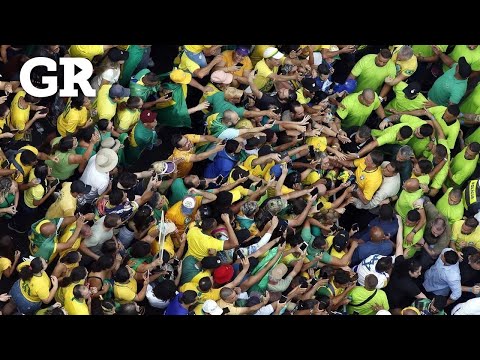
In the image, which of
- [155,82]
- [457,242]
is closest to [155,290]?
[155,82]

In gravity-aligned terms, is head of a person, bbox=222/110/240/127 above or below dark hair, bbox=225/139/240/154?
above

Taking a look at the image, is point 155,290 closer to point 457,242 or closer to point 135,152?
point 135,152

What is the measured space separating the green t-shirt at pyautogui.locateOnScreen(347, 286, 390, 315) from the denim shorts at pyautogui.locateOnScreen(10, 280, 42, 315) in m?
4.03

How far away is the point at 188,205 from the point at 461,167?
4.19 m

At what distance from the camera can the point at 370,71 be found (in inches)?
628

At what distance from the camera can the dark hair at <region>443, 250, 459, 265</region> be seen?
1394 centimetres

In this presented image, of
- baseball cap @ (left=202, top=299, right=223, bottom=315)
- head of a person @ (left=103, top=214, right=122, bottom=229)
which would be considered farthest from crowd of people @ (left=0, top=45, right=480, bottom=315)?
head of a person @ (left=103, top=214, right=122, bottom=229)

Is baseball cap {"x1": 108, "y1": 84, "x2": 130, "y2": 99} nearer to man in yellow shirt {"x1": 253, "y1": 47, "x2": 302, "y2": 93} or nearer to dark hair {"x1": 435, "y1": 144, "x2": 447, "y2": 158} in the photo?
man in yellow shirt {"x1": 253, "y1": 47, "x2": 302, "y2": 93}

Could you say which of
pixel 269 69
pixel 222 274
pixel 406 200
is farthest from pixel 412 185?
pixel 222 274

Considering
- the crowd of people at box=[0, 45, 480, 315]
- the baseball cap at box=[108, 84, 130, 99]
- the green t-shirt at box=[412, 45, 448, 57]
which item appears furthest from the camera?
the green t-shirt at box=[412, 45, 448, 57]

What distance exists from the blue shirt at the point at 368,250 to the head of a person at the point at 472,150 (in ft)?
6.33

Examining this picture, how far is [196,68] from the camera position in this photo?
50.9ft

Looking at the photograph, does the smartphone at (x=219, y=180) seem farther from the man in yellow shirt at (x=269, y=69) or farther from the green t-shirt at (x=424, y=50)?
the green t-shirt at (x=424, y=50)

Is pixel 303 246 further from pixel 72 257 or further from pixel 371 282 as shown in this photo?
pixel 72 257
